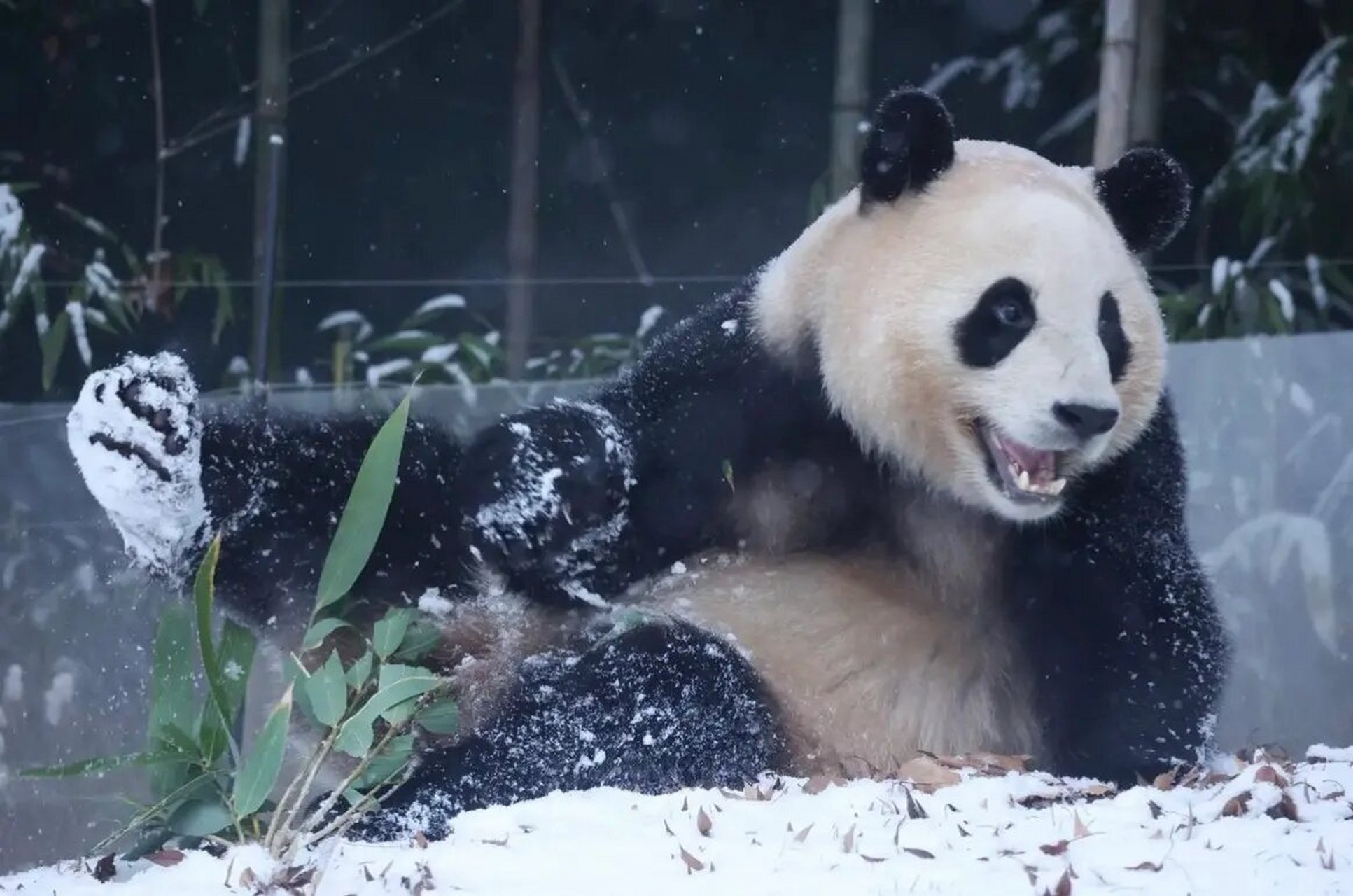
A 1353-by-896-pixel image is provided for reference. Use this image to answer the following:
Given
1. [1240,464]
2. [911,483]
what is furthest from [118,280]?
[1240,464]

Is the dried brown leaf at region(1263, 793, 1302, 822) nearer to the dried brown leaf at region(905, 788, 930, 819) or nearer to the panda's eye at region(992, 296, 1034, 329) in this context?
the dried brown leaf at region(905, 788, 930, 819)

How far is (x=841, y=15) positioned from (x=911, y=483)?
1.64 metres

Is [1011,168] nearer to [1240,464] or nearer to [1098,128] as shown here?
[1098,128]

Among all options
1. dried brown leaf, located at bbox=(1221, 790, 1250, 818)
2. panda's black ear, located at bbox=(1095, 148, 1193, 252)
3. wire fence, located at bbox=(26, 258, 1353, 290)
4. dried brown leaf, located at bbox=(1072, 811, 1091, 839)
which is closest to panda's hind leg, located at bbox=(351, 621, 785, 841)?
dried brown leaf, located at bbox=(1072, 811, 1091, 839)

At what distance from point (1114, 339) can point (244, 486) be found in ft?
5.74

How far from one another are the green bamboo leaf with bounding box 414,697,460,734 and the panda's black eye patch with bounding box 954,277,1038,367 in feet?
3.87

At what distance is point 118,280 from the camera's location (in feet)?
15.5

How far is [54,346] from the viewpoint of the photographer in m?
4.64

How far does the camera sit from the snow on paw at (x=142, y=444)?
3.11 meters

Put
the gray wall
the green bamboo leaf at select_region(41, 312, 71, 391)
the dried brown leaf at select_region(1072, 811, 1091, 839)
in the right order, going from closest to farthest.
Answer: the dried brown leaf at select_region(1072, 811, 1091, 839), the gray wall, the green bamboo leaf at select_region(41, 312, 71, 391)

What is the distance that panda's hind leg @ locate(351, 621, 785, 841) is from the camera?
3100 millimetres

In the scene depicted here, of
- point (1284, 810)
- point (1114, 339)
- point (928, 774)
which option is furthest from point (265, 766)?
point (1114, 339)

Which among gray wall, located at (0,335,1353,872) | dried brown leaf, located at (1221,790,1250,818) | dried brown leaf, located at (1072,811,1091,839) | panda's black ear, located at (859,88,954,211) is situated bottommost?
gray wall, located at (0,335,1353,872)

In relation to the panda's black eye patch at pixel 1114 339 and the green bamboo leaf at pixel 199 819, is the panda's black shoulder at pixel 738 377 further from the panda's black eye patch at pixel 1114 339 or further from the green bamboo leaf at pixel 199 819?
the green bamboo leaf at pixel 199 819
